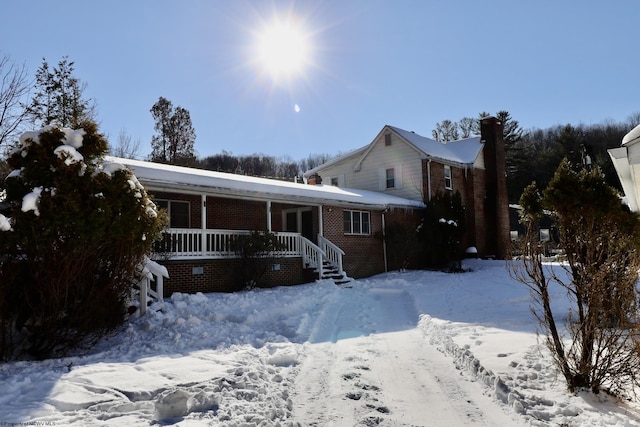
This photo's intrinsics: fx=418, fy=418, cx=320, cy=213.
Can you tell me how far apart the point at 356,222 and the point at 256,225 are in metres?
5.11

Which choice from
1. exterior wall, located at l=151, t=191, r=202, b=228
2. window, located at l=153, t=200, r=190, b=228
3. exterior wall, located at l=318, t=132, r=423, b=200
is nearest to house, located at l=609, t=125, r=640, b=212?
exterior wall, located at l=151, t=191, r=202, b=228

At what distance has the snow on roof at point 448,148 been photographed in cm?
2392

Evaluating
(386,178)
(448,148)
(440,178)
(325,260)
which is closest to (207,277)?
(325,260)

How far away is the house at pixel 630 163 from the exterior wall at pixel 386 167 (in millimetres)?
18196

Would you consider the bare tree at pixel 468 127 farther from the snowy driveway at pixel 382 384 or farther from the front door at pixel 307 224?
the snowy driveway at pixel 382 384

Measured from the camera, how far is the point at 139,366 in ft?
18.2

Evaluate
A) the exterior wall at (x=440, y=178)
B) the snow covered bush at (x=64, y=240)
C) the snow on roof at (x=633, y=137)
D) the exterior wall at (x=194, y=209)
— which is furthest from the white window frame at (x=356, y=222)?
the snow on roof at (x=633, y=137)

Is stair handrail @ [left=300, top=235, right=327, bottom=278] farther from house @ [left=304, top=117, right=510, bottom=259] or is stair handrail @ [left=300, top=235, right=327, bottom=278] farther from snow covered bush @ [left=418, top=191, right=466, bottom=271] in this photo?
house @ [left=304, top=117, right=510, bottom=259]

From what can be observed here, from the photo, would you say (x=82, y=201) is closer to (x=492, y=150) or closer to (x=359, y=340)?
(x=359, y=340)

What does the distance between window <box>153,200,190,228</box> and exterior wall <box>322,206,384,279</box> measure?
5.58 metres

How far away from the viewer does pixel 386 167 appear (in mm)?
25000

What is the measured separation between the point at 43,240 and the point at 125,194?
140 cm

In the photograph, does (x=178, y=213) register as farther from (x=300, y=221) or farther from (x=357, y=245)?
(x=357, y=245)

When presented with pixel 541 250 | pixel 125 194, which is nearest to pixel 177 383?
pixel 125 194
